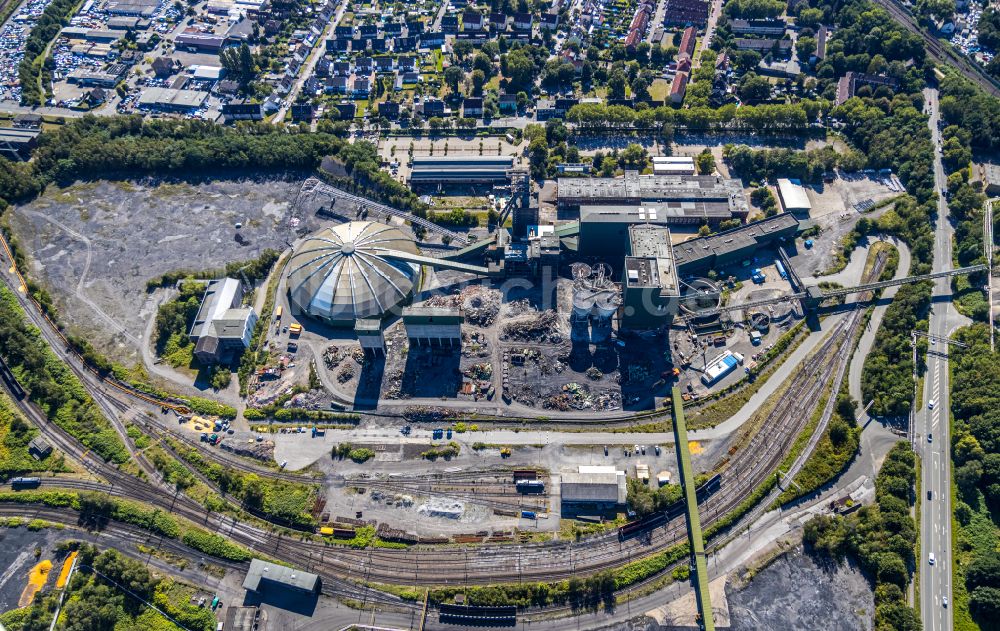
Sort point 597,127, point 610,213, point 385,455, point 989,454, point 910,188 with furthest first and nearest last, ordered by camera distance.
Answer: point 597,127 < point 910,188 < point 610,213 < point 385,455 < point 989,454

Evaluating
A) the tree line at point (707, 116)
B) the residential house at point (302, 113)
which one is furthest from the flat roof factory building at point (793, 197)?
the residential house at point (302, 113)

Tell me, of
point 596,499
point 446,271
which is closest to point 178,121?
point 446,271

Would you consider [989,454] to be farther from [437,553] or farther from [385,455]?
[385,455]

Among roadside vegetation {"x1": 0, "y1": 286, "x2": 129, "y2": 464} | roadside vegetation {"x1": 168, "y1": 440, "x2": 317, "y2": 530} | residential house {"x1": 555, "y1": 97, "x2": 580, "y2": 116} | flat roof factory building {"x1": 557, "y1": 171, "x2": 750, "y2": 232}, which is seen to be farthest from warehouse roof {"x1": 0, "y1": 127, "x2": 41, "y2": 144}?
residential house {"x1": 555, "y1": 97, "x2": 580, "y2": 116}

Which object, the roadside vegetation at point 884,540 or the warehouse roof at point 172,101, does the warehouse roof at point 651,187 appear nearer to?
the roadside vegetation at point 884,540

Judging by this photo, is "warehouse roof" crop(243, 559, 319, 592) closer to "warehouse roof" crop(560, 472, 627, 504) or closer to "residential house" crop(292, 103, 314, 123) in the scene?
"warehouse roof" crop(560, 472, 627, 504)

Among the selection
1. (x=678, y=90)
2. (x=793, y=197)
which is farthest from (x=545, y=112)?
(x=793, y=197)
